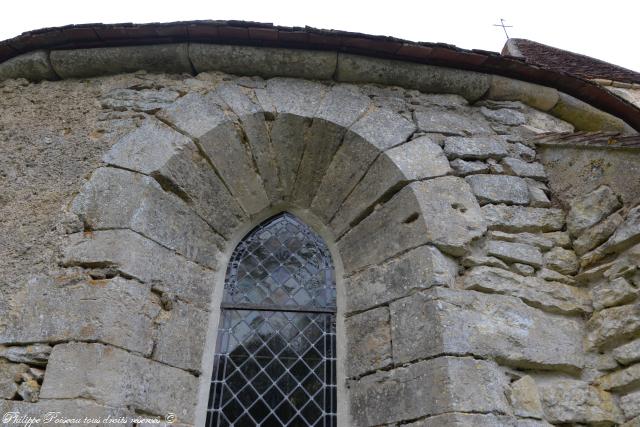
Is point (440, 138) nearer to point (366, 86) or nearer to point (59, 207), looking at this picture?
point (366, 86)

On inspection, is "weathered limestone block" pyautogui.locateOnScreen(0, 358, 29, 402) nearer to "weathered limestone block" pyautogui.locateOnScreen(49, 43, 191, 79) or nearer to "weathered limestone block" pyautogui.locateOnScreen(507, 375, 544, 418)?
"weathered limestone block" pyautogui.locateOnScreen(49, 43, 191, 79)

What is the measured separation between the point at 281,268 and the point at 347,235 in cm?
50

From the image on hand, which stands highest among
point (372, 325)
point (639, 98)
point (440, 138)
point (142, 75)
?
point (639, 98)

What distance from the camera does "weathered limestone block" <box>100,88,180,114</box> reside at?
10.9 feet

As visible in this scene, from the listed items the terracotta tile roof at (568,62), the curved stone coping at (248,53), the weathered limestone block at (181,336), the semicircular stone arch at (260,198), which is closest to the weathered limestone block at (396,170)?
the semicircular stone arch at (260,198)

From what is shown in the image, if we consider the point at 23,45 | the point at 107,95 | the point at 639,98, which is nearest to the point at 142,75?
the point at 107,95

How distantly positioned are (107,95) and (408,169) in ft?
6.72

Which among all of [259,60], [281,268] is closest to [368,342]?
[281,268]

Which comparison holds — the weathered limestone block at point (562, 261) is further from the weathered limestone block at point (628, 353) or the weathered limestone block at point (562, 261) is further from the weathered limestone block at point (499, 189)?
the weathered limestone block at point (628, 353)

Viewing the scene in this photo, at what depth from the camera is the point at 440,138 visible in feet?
11.0

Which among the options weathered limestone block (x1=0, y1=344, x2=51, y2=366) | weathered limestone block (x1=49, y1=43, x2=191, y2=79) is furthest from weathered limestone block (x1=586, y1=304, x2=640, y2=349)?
weathered limestone block (x1=49, y1=43, x2=191, y2=79)

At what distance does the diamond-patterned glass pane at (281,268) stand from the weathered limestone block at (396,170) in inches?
12.9

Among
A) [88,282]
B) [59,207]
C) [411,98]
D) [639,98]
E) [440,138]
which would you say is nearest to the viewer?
[88,282]

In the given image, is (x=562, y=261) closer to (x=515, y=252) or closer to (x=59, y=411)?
(x=515, y=252)
